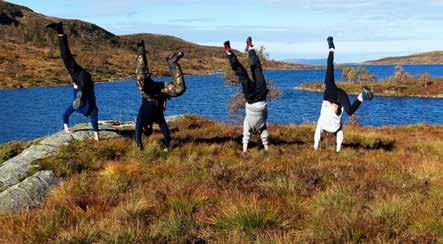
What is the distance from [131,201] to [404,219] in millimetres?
3588

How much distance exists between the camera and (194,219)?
21.8 feet

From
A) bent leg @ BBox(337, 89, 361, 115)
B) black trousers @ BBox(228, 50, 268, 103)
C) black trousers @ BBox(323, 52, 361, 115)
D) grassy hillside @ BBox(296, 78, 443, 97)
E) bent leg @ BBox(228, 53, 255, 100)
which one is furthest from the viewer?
grassy hillside @ BBox(296, 78, 443, 97)

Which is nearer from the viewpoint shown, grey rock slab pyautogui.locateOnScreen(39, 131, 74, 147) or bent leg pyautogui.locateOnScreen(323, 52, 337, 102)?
bent leg pyautogui.locateOnScreen(323, 52, 337, 102)

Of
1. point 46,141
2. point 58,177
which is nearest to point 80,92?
point 46,141

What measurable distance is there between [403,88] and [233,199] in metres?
139

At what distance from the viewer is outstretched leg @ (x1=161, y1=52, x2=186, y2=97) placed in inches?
497

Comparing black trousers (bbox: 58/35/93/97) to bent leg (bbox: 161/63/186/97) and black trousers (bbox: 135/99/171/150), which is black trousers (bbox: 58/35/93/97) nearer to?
black trousers (bbox: 135/99/171/150)

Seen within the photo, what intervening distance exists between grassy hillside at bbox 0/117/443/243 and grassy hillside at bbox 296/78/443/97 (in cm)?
12144

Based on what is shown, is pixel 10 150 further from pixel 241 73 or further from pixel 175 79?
pixel 241 73

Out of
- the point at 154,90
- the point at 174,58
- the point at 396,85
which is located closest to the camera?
the point at 174,58

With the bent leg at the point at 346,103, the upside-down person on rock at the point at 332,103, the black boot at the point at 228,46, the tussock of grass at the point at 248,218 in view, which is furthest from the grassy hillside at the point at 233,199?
the black boot at the point at 228,46

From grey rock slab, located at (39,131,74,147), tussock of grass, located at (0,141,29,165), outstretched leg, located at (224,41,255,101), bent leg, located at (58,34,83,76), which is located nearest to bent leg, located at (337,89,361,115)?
outstretched leg, located at (224,41,255,101)

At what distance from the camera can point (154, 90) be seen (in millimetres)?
12906

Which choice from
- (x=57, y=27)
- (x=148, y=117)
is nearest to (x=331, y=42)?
(x=148, y=117)
